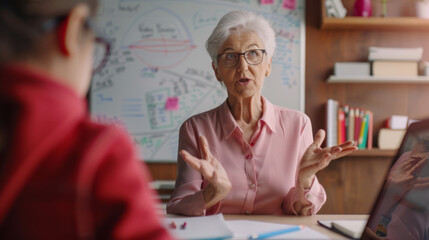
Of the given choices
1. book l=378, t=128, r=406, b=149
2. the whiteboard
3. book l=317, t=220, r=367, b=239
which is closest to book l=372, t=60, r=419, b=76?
book l=378, t=128, r=406, b=149

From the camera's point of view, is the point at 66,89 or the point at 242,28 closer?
the point at 66,89

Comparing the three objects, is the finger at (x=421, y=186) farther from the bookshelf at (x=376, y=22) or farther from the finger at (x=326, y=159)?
the bookshelf at (x=376, y=22)

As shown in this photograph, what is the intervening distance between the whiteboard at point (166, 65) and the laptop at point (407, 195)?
82.8 inches

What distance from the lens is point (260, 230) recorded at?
102cm

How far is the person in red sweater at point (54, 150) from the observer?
336 mm

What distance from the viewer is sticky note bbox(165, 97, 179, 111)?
297 cm

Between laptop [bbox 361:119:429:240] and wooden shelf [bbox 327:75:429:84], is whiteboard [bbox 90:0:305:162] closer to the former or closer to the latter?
wooden shelf [bbox 327:75:429:84]

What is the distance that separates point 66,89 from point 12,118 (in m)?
0.05

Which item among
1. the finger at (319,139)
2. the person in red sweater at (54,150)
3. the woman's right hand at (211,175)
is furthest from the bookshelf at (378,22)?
the person in red sweater at (54,150)

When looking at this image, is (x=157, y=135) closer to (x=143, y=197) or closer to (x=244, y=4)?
(x=244, y=4)

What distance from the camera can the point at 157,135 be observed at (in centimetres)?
298

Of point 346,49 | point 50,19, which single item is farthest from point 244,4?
point 50,19

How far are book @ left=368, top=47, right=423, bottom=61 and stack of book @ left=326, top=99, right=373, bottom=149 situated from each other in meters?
0.38

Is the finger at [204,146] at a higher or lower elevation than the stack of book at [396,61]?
lower
